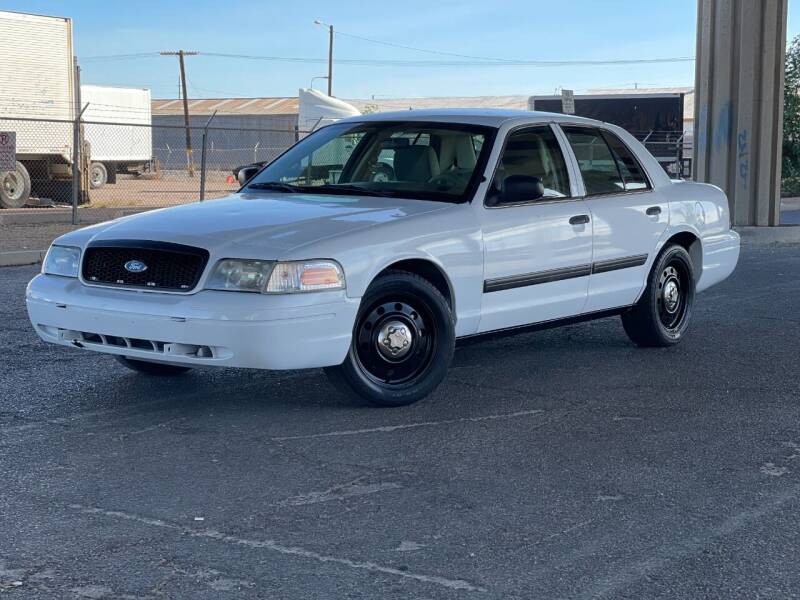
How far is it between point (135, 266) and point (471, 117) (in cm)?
242

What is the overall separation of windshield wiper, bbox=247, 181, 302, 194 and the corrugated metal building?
143 feet

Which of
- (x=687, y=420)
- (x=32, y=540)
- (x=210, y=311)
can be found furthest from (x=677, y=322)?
(x=32, y=540)

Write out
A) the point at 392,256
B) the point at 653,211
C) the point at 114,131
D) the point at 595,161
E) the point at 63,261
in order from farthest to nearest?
1. the point at 114,131
2. the point at 653,211
3. the point at 595,161
4. the point at 63,261
5. the point at 392,256

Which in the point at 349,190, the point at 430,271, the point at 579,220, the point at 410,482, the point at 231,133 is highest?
the point at 231,133

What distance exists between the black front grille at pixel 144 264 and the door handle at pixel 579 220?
2.44 metres

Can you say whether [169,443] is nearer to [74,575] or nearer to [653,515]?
[74,575]

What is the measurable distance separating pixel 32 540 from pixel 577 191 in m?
4.25

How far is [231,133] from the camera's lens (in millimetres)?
61688

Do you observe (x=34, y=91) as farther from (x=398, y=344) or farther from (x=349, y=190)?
(x=398, y=344)

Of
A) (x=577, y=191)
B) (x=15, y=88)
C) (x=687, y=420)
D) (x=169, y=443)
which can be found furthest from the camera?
(x=15, y=88)

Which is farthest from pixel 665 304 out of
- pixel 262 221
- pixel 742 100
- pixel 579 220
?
pixel 742 100

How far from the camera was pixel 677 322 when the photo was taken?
844cm

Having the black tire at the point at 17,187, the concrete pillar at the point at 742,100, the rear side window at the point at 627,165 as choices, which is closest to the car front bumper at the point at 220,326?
the rear side window at the point at 627,165

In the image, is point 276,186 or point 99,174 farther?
point 99,174
